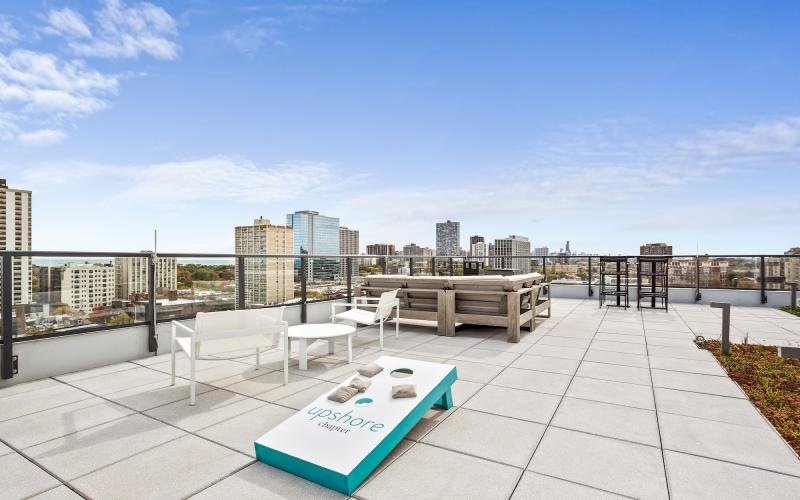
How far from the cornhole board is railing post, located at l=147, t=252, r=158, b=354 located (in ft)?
9.86

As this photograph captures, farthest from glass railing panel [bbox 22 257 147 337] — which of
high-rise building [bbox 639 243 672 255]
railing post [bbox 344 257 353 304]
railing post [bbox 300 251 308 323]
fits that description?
high-rise building [bbox 639 243 672 255]

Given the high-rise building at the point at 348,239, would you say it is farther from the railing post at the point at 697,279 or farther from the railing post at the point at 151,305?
the railing post at the point at 697,279

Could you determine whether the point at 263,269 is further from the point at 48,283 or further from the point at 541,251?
the point at 541,251

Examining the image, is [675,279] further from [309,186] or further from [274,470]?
[309,186]

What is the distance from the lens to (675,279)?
945 centimetres

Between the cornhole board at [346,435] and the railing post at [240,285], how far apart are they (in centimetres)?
302

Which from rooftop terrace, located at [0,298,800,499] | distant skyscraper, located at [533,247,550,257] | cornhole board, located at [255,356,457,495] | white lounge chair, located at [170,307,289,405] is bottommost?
rooftop terrace, located at [0,298,800,499]

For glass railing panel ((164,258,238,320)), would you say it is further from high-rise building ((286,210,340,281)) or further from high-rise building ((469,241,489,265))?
high-rise building ((286,210,340,281))

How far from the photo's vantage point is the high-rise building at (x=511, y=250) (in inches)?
418

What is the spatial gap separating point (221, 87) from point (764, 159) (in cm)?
2018

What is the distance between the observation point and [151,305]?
14.8 ft

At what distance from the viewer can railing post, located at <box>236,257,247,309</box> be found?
5164 millimetres

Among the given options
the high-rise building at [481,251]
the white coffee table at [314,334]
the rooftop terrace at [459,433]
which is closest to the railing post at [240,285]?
the rooftop terrace at [459,433]

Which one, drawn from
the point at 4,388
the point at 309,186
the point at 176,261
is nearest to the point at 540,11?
the point at 176,261
